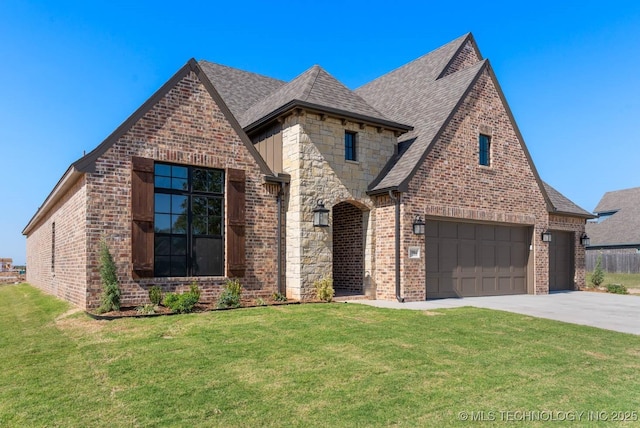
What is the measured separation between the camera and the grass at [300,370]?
4504 mm

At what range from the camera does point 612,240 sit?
3603 centimetres

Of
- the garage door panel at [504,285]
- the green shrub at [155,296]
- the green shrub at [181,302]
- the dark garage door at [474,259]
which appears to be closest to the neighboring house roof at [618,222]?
the dark garage door at [474,259]

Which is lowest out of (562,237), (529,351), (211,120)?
(529,351)

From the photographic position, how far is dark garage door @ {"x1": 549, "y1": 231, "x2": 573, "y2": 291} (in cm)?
1833

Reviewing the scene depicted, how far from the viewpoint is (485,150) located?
15352 millimetres

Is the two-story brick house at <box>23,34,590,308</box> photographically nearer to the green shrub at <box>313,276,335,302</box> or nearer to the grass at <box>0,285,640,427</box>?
the green shrub at <box>313,276,335,302</box>

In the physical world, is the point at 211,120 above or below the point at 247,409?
above

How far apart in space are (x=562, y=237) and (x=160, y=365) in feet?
58.5

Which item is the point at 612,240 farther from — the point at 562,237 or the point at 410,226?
the point at 410,226

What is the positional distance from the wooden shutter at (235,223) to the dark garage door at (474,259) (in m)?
5.81

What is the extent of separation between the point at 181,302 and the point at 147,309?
0.70 m

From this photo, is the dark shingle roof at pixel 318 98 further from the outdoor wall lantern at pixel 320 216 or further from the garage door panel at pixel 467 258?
the garage door panel at pixel 467 258

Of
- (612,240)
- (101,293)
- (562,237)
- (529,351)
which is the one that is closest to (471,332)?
(529,351)

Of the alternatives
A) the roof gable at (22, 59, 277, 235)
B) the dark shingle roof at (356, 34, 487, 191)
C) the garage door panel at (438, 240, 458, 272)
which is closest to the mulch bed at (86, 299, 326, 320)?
the roof gable at (22, 59, 277, 235)
